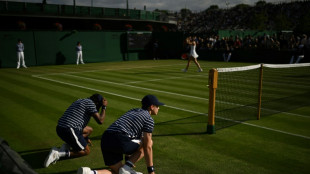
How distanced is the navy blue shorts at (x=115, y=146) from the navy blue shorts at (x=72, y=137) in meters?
1.34

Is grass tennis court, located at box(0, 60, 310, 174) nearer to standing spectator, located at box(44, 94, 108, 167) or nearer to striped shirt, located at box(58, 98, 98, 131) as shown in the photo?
standing spectator, located at box(44, 94, 108, 167)

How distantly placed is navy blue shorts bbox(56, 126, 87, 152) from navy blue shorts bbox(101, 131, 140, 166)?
1.34 metres

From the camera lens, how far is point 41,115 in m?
9.62

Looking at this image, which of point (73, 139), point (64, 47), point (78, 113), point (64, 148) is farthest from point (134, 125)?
point (64, 47)

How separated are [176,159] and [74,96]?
7.65 meters

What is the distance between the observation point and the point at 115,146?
4676 millimetres

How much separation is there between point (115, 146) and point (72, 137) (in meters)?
1.61

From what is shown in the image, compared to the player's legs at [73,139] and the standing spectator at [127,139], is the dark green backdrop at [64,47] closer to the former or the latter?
the player's legs at [73,139]

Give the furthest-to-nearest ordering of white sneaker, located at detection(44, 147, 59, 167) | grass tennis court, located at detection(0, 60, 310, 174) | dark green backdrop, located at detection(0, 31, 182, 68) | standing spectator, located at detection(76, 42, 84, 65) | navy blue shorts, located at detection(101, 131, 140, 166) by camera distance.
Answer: standing spectator, located at detection(76, 42, 84, 65)
dark green backdrop, located at detection(0, 31, 182, 68)
grass tennis court, located at detection(0, 60, 310, 174)
white sneaker, located at detection(44, 147, 59, 167)
navy blue shorts, located at detection(101, 131, 140, 166)

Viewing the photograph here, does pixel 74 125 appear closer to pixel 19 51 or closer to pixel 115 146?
pixel 115 146

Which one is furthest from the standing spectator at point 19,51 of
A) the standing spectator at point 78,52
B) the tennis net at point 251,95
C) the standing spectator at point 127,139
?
the standing spectator at point 127,139

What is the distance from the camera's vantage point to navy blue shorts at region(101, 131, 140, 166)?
4672 mm

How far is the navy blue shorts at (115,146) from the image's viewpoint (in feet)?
15.3

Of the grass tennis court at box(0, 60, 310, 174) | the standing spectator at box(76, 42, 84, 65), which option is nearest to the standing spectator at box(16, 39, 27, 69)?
the standing spectator at box(76, 42, 84, 65)
